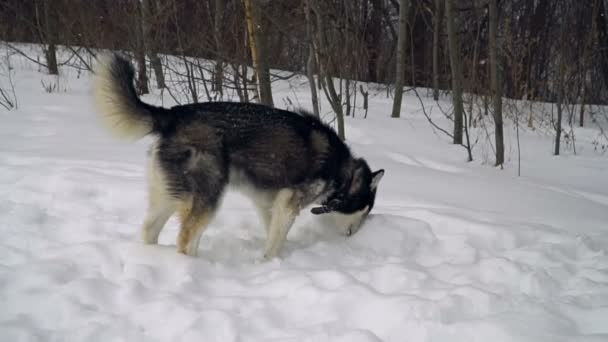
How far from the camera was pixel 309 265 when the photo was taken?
9.86 ft

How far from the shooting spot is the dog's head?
11.4ft

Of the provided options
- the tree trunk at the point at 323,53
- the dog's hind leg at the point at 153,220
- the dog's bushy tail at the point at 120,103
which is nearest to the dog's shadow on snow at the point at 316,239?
the dog's hind leg at the point at 153,220

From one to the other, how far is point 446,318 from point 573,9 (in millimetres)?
10190

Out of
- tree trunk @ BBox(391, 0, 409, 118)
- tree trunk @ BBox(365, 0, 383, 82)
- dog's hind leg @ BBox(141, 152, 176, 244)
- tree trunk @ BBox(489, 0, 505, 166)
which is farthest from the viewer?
tree trunk @ BBox(365, 0, 383, 82)

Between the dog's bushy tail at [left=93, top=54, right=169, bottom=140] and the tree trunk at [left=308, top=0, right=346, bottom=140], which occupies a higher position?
the tree trunk at [left=308, top=0, right=346, bottom=140]

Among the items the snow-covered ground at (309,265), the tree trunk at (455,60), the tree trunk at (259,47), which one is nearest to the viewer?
the snow-covered ground at (309,265)

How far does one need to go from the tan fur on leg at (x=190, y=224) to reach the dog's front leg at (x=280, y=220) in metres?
0.53

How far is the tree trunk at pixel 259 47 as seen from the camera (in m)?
6.03

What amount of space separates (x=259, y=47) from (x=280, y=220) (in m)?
3.75

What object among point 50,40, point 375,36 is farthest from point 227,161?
point 375,36

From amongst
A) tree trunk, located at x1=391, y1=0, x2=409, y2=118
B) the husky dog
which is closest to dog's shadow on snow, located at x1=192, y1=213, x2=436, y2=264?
the husky dog

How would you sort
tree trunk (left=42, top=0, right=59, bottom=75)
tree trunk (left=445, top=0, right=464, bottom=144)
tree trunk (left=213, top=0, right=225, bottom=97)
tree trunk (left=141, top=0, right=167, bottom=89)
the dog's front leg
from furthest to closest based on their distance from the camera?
tree trunk (left=42, top=0, right=59, bottom=75)
tree trunk (left=141, top=0, right=167, bottom=89)
tree trunk (left=213, top=0, right=225, bottom=97)
tree trunk (left=445, top=0, right=464, bottom=144)
the dog's front leg

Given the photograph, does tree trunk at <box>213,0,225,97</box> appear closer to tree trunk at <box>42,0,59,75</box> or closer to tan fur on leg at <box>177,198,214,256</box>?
tan fur on leg at <box>177,198,214,256</box>

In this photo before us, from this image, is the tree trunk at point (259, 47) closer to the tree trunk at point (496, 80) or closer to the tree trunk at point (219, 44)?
the tree trunk at point (219, 44)
